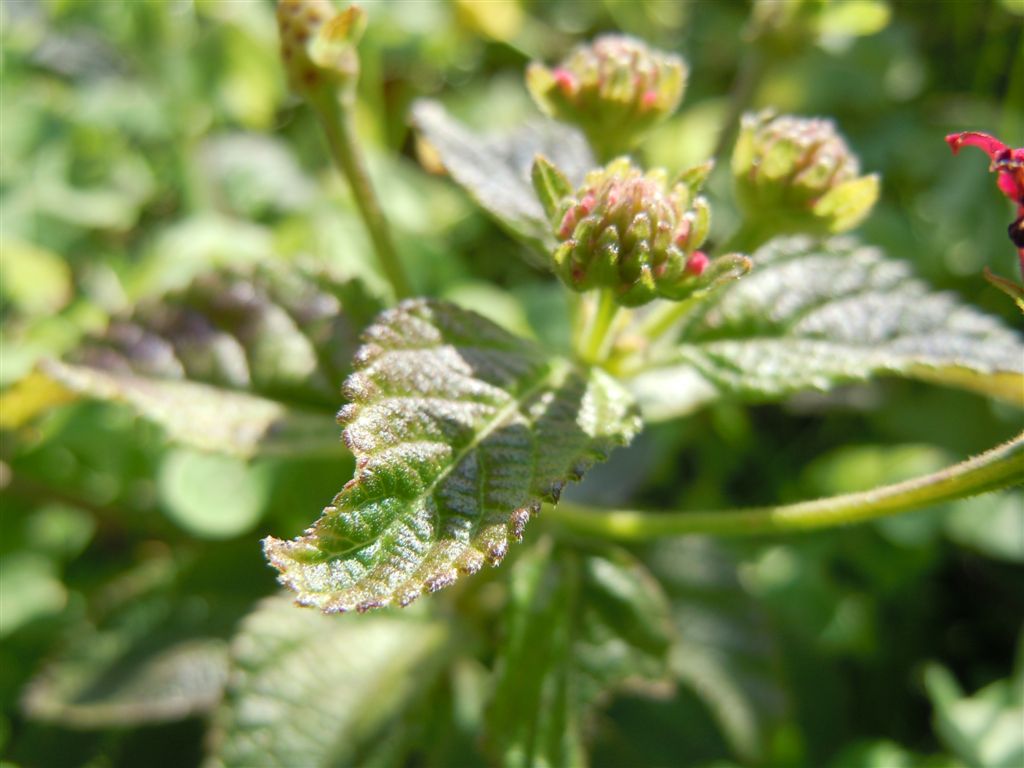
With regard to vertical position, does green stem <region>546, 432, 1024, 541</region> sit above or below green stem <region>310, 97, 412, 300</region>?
below

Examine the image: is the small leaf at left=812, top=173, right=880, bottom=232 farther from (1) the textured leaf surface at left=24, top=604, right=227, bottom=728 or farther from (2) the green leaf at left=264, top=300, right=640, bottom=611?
(1) the textured leaf surface at left=24, top=604, right=227, bottom=728

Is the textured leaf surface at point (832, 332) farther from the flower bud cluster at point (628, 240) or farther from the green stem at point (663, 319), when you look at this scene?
the flower bud cluster at point (628, 240)

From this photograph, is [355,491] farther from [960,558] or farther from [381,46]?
[381,46]

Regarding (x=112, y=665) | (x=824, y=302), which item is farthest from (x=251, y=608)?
(x=824, y=302)

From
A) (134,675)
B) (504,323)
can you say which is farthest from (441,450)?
(504,323)

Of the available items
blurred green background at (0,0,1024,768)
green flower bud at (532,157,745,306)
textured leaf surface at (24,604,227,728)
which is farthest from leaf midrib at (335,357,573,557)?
textured leaf surface at (24,604,227,728)

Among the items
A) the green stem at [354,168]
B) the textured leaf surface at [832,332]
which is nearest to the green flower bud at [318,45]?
the green stem at [354,168]
